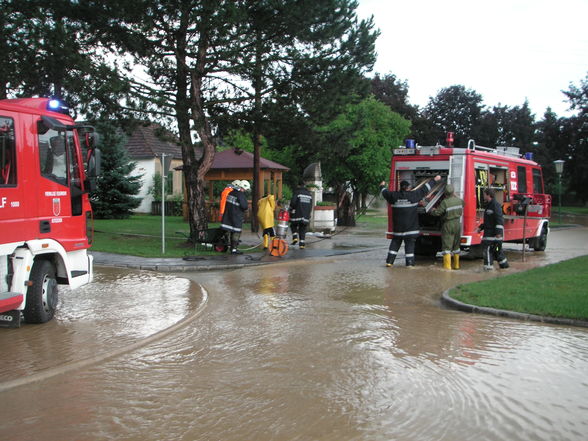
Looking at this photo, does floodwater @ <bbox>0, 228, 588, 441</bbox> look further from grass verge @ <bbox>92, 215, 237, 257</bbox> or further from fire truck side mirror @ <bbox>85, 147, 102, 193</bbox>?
grass verge @ <bbox>92, 215, 237, 257</bbox>

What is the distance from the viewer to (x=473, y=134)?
54.0 meters

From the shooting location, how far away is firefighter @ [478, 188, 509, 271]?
13.2 metres

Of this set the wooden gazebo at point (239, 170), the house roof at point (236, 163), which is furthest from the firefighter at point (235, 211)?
the house roof at point (236, 163)

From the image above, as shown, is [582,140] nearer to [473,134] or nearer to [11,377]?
[473,134]

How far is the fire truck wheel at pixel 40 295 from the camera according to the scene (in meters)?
7.61

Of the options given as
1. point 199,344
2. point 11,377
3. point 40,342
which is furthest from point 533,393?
point 40,342

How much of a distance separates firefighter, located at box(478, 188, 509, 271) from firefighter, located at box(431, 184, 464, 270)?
0.58 meters

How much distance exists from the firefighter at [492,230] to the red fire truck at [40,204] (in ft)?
28.3

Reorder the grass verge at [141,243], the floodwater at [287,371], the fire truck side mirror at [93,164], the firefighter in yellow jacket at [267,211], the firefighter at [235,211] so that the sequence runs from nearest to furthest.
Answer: the floodwater at [287,371] < the fire truck side mirror at [93,164] < the firefighter at [235,211] < the grass verge at [141,243] < the firefighter in yellow jacket at [267,211]

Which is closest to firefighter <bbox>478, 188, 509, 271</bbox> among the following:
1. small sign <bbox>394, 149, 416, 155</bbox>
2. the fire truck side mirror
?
small sign <bbox>394, 149, 416, 155</bbox>

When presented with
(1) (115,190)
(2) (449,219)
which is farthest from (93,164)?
(1) (115,190)

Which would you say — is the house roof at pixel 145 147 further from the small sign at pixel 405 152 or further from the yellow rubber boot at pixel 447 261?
the yellow rubber boot at pixel 447 261

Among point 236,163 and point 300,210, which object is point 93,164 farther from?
point 236,163

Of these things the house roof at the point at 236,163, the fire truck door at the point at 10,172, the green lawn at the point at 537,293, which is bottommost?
the green lawn at the point at 537,293
